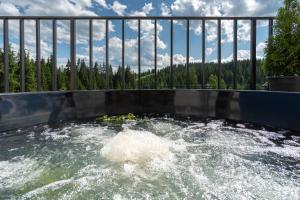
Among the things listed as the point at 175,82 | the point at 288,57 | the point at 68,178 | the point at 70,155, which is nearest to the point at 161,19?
the point at 175,82

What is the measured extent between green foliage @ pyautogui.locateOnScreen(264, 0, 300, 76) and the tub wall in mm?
1064

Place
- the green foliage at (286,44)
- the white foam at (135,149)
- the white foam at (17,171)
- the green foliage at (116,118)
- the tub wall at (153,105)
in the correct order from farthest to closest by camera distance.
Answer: the green foliage at (286,44) < the green foliage at (116,118) < the tub wall at (153,105) < the white foam at (135,149) < the white foam at (17,171)

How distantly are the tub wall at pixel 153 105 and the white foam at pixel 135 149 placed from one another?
1496mm

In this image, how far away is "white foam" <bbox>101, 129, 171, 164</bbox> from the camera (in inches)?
81.1

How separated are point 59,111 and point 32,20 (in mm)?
2276

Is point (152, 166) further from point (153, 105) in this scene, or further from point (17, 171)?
point (153, 105)

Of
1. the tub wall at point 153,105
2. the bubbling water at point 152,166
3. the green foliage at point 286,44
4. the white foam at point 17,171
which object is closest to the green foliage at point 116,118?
the tub wall at point 153,105

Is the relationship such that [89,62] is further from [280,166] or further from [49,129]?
[280,166]

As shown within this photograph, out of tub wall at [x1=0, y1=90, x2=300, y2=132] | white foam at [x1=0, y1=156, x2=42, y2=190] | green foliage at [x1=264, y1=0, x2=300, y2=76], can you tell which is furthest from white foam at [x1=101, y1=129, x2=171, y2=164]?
green foliage at [x1=264, y1=0, x2=300, y2=76]

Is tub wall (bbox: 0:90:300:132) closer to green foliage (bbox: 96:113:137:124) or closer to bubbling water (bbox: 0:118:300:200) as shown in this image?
green foliage (bbox: 96:113:137:124)

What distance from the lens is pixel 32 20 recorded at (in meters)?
5.29

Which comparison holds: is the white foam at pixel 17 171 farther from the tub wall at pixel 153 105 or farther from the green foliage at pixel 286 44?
the green foliage at pixel 286 44

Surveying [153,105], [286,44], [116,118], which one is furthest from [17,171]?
[286,44]

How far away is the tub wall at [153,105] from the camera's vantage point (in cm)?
323
